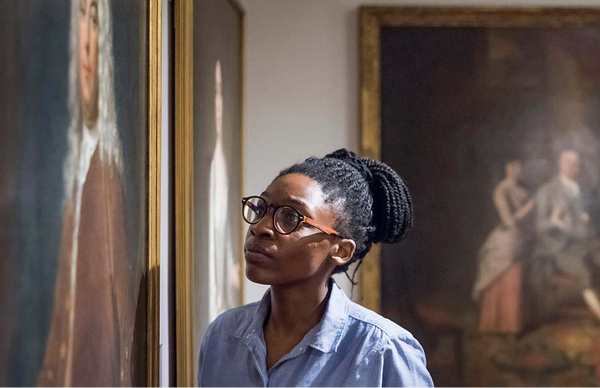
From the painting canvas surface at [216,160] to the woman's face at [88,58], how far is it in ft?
3.64

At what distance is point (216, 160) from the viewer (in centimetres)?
321

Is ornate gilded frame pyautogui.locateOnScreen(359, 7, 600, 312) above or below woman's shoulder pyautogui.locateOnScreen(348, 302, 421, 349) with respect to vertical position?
above

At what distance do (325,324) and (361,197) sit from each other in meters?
0.44

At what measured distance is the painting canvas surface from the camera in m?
2.82

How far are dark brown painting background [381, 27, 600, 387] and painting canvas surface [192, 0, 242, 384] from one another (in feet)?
2.96

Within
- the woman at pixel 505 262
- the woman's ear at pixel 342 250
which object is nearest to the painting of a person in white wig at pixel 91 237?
the woman's ear at pixel 342 250

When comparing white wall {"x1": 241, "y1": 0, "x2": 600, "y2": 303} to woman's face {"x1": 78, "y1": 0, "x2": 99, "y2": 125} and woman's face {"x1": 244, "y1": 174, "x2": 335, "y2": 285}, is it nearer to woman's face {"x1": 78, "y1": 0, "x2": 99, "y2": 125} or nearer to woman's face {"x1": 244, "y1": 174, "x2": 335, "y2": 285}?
woman's face {"x1": 244, "y1": 174, "x2": 335, "y2": 285}

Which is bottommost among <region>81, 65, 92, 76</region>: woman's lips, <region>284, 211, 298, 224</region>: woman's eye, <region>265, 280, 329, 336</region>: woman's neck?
<region>265, 280, 329, 336</region>: woman's neck

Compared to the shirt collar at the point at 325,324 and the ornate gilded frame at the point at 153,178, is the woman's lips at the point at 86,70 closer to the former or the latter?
the ornate gilded frame at the point at 153,178

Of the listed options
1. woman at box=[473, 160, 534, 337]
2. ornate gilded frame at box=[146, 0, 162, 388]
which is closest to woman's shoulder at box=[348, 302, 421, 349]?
ornate gilded frame at box=[146, 0, 162, 388]

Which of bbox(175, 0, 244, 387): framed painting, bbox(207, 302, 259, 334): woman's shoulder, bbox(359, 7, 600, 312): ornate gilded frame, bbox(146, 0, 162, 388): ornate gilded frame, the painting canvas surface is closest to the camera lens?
bbox(146, 0, 162, 388): ornate gilded frame

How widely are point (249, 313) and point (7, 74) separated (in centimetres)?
125

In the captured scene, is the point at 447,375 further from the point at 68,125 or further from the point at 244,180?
the point at 68,125

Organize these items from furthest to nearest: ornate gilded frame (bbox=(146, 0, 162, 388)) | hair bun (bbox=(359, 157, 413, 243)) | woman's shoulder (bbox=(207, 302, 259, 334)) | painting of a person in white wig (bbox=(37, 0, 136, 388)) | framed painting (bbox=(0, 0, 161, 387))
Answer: hair bun (bbox=(359, 157, 413, 243))
woman's shoulder (bbox=(207, 302, 259, 334))
ornate gilded frame (bbox=(146, 0, 162, 388))
painting of a person in white wig (bbox=(37, 0, 136, 388))
framed painting (bbox=(0, 0, 161, 387))
